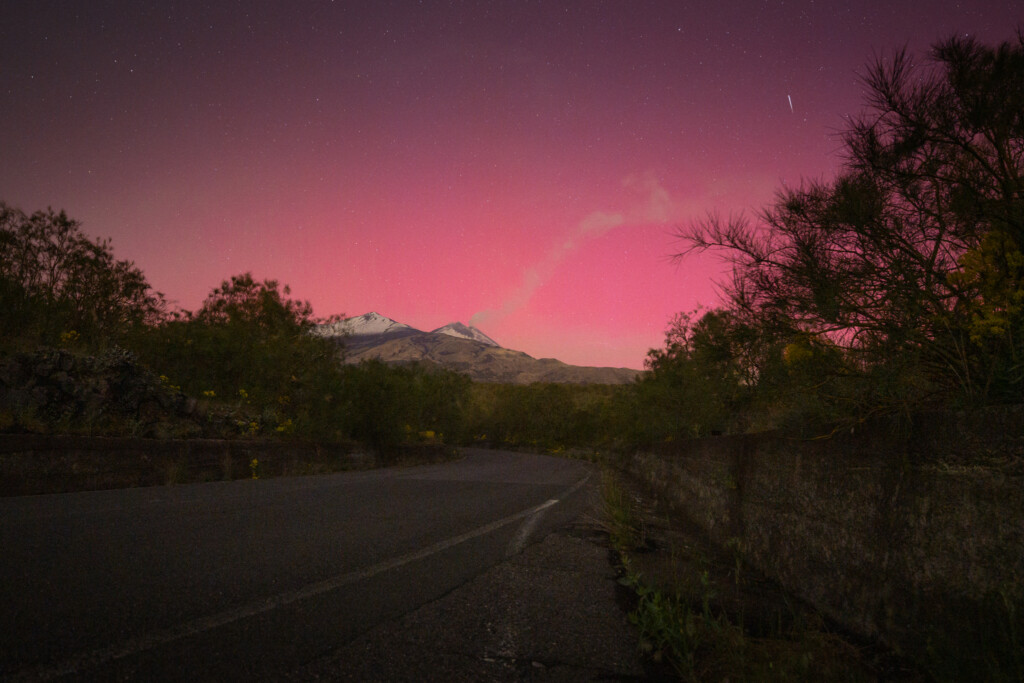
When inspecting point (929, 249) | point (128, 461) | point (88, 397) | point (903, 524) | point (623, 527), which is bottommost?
point (623, 527)

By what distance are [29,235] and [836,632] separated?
15.9m

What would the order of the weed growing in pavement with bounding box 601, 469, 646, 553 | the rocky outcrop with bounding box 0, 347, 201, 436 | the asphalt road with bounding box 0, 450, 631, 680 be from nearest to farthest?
the asphalt road with bounding box 0, 450, 631, 680 < the weed growing in pavement with bounding box 601, 469, 646, 553 < the rocky outcrop with bounding box 0, 347, 201, 436

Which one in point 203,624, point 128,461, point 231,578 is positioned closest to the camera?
point 203,624

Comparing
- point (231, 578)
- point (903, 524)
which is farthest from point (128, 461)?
point (903, 524)

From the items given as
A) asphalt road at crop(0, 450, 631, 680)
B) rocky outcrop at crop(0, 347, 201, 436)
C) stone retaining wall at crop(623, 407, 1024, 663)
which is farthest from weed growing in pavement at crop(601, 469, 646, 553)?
rocky outcrop at crop(0, 347, 201, 436)

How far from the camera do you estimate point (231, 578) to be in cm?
325

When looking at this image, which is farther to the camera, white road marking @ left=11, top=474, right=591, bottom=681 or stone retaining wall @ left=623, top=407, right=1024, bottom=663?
stone retaining wall @ left=623, top=407, right=1024, bottom=663

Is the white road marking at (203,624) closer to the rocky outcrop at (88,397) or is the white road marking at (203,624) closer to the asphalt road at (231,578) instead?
the asphalt road at (231,578)

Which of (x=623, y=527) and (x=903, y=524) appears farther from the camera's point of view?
(x=623, y=527)

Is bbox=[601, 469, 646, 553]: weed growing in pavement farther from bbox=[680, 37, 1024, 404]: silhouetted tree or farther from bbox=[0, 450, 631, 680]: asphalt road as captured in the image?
bbox=[680, 37, 1024, 404]: silhouetted tree

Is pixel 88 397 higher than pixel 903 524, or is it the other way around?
pixel 88 397

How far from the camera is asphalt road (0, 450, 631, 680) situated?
2203 mm

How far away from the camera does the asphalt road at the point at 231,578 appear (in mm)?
2203

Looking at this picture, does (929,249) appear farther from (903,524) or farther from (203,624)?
(203,624)
